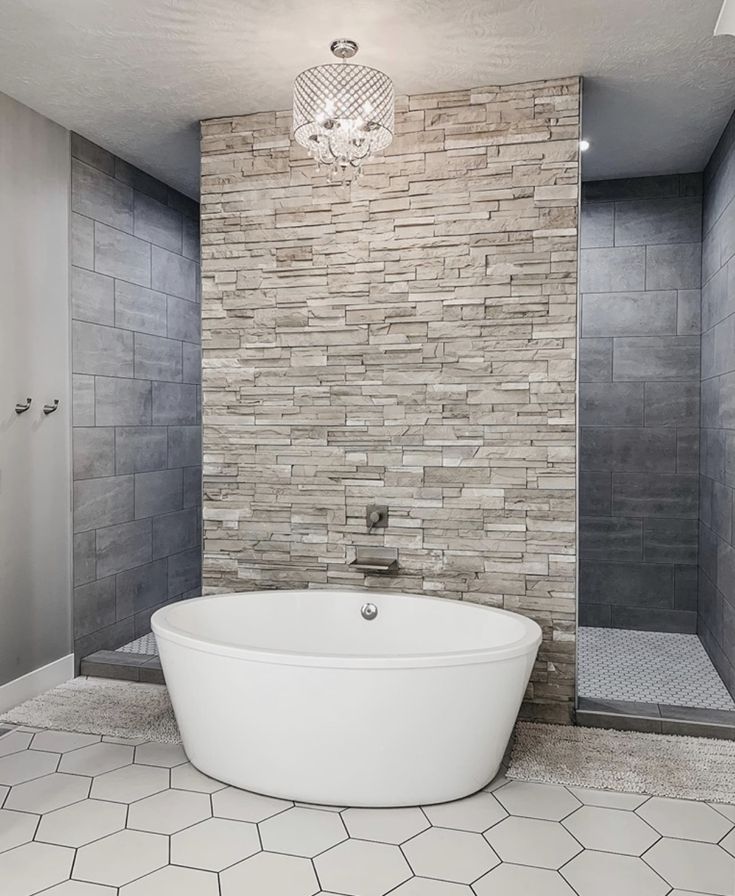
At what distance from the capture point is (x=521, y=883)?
2.22m

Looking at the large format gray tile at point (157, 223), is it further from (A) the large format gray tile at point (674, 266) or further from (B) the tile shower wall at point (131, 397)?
(A) the large format gray tile at point (674, 266)

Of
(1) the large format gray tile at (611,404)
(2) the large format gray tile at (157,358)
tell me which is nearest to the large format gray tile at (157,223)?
(2) the large format gray tile at (157,358)

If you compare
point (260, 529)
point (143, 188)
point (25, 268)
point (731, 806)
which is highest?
point (143, 188)

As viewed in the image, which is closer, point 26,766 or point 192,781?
point 192,781

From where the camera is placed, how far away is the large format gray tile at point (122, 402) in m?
4.14

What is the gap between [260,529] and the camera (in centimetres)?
378

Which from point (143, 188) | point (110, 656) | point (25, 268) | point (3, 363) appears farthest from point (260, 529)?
point (143, 188)

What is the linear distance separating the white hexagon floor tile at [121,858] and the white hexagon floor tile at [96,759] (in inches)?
20.0

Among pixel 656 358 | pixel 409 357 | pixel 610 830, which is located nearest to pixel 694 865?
pixel 610 830

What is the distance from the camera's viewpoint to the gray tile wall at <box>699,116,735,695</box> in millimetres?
3652

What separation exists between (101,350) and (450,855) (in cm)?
297

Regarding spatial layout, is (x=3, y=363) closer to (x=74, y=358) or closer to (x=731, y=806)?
(x=74, y=358)

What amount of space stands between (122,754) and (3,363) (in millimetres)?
1738

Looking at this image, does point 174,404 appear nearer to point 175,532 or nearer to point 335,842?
point 175,532
